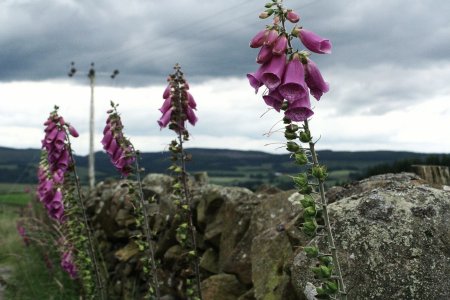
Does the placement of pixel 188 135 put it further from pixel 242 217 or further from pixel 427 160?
pixel 427 160

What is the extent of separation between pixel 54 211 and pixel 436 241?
573 cm

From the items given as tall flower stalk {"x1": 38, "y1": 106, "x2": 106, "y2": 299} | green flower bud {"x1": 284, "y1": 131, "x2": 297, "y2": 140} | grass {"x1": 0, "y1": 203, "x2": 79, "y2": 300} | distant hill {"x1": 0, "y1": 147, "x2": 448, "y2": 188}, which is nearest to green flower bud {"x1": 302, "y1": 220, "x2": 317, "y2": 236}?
green flower bud {"x1": 284, "y1": 131, "x2": 297, "y2": 140}

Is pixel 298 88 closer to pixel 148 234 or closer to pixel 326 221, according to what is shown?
pixel 326 221

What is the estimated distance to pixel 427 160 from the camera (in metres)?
8.17

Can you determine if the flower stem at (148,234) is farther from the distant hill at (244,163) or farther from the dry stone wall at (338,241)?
the distant hill at (244,163)

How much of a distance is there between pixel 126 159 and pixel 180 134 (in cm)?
56

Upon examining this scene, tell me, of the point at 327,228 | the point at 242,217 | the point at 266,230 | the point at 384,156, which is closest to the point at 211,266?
the point at 242,217

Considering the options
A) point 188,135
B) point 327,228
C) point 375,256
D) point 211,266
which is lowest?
point 211,266

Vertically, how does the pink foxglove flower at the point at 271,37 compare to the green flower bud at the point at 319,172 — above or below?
above

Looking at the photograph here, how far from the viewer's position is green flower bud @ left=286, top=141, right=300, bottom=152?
3233 millimetres

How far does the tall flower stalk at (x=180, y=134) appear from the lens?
589 centimetres

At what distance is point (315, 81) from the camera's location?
127 inches

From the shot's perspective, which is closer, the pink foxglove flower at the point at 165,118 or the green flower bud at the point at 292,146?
the green flower bud at the point at 292,146

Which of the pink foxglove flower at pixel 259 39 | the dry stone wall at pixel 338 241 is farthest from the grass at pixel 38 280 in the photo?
the pink foxglove flower at pixel 259 39
